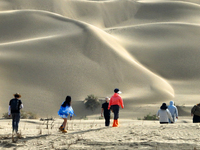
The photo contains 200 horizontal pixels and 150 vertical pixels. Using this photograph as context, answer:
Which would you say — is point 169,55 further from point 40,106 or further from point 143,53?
point 40,106

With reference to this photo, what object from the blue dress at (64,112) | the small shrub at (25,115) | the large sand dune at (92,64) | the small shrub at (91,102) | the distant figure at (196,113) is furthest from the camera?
the large sand dune at (92,64)

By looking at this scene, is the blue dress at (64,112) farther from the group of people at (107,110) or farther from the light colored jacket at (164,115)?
the light colored jacket at (164,115)

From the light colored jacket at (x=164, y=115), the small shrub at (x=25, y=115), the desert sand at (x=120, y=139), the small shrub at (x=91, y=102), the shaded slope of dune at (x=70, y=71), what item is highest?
the shaded slope of dune at (x=70, y=71)

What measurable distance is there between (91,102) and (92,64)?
7437 mm

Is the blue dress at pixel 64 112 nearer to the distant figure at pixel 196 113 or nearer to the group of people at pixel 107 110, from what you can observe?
the group of people at pixel 107 110

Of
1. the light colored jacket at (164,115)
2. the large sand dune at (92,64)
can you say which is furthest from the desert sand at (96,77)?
the light colored jacket at (164,115)

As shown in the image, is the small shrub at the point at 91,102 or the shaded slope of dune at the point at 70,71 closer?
the small shrub at the point at 91,102

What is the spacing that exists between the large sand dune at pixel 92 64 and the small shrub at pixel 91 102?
1.44 ft

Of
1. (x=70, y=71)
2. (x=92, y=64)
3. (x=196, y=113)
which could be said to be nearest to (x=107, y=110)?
(x=196, y=113)

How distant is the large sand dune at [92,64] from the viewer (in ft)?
90.6

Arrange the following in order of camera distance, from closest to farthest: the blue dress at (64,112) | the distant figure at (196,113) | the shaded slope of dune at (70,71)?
the blue dress at (64,112) < the distant figure at (196,113) < the shaded slope of dune at (70,71)

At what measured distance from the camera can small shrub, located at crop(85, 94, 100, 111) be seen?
1017 inches

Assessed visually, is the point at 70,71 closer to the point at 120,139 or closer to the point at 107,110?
the point at 107,110

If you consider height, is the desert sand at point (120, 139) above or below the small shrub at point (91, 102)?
below
